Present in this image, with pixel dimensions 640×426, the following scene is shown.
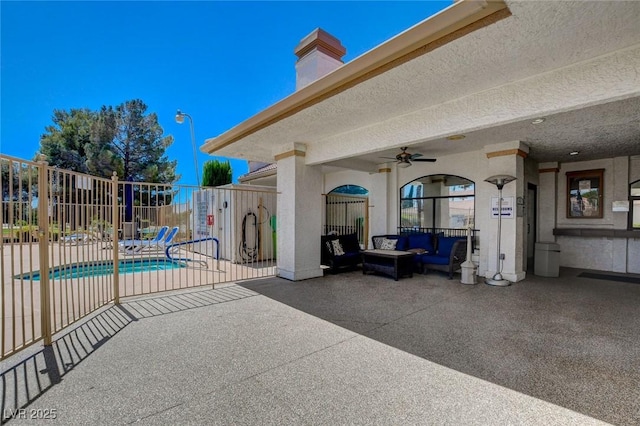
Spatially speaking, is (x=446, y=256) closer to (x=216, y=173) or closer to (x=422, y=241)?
(x=422, y=241)

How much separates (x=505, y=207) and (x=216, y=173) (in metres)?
14.7

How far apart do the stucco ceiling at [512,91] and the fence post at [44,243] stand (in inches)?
128

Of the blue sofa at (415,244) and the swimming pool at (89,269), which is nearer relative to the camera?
the swimming pool at (89,269)

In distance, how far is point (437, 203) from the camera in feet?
27.1

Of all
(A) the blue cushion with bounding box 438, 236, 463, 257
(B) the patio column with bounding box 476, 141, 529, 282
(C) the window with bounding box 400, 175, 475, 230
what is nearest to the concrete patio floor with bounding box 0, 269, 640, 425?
(B) the patio column with bounding box 476, 141, 529, 282

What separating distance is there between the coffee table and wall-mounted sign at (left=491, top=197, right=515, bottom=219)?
2.08m

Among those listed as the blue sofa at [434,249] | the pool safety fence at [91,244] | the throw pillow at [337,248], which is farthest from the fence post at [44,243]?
the blue sofa at [434,249]

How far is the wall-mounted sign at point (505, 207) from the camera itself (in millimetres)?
6359

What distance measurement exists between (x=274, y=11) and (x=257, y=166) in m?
7.85

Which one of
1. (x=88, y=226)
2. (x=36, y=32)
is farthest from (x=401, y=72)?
(x=36, y=32)

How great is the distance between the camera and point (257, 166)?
15547 mm

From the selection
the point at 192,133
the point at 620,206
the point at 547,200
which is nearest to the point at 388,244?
the point at 547,200

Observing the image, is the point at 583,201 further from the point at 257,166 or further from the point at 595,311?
the point at 257,166

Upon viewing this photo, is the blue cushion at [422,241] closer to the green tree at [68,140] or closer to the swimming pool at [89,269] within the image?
the swimming pool at [89,269]
